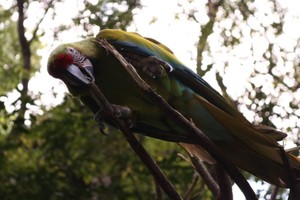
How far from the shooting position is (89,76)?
1650mm

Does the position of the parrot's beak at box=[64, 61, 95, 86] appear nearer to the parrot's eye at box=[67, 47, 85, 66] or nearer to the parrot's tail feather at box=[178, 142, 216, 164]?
the parrot's eye at box=[67, 47, 85, 66]

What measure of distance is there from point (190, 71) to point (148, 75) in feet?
0.55

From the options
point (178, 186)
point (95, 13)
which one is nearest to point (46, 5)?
point (95, 13)

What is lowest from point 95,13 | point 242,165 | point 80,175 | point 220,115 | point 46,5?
point 242,165

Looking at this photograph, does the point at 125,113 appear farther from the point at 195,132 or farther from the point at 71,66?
the point at 195,132

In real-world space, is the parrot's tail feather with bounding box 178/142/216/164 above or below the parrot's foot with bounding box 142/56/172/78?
below

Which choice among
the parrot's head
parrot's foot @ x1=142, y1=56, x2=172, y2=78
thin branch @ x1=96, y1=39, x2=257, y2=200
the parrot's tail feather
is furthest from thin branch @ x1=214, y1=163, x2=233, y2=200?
the parrot's head

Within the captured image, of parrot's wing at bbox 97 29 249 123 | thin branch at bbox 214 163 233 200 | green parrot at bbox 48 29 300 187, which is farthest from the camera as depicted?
parrot's wing at bbox 97 29 249 123

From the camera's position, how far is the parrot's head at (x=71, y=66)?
Result: 163cm

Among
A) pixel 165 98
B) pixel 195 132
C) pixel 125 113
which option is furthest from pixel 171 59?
pixel 195 132

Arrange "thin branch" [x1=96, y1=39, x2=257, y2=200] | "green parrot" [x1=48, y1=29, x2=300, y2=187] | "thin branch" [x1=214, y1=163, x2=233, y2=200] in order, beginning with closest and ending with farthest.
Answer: "thin branch" [x1=96, y1=39, x2=257, y2=200], "thin branch" [x1=214, y1=163, x2=233, y2=200], "green parrot" [x1=48, y1=29, x2=300, y2=187]

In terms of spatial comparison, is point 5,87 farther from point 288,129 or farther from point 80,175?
point 288,129

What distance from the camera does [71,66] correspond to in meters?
1.64

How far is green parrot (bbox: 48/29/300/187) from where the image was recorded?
160cm
